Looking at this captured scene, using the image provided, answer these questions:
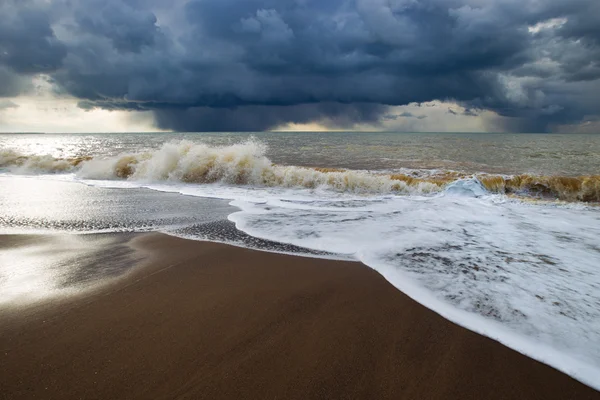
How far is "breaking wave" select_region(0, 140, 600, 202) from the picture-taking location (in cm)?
1115

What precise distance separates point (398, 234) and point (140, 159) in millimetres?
13623

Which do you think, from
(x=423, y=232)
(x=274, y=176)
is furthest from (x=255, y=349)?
(x=274, y=176)

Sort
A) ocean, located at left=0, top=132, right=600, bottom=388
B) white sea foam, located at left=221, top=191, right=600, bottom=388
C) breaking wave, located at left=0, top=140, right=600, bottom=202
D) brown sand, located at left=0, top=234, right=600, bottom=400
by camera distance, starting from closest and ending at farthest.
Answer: brown sand, located at left=0, top=234, right=600, bottom=400 → white sea foam, located at left=221, top=191, right=600, bottom=388 → ocean, located at left=0, top=132, right=600, bottom=388 → breaking wave, located at left=0, top=140, right=600, bottom=202

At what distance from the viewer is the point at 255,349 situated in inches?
90.5

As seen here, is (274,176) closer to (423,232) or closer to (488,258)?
(423,232)

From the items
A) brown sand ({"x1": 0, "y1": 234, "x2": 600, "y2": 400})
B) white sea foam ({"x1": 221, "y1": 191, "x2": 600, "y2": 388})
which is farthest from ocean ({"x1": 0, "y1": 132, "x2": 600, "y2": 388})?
brown sand ({"x1": 0, "y1": 234, "x2": 600, "y2": 400})

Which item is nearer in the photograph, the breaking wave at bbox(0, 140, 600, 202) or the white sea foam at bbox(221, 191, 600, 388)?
the white sea foam at bbox(221, 191, 600, 388)

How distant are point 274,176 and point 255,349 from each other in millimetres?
10399

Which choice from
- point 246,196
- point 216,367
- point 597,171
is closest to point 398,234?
point 216,367

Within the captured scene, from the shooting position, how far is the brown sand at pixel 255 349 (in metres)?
1.94

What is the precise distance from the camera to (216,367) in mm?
2102

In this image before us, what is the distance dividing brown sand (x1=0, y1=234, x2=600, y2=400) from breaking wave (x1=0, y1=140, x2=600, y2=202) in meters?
8.58

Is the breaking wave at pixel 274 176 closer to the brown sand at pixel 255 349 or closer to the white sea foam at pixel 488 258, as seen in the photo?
the white sea foam at pixel 488 258

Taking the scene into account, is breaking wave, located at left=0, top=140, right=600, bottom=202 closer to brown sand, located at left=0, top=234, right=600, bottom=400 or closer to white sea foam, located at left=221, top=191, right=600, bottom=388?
white sea foam, located at left=221, top=191, right=600, bottom=388
